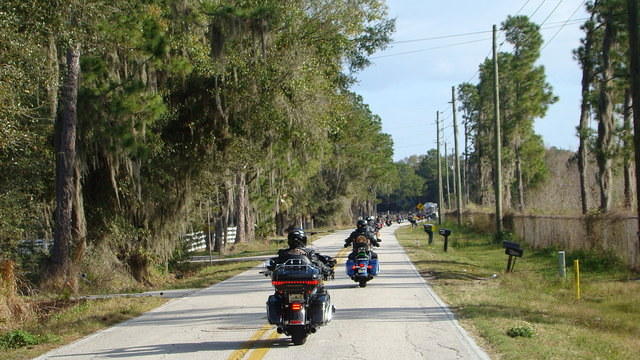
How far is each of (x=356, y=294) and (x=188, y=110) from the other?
32.9 feet

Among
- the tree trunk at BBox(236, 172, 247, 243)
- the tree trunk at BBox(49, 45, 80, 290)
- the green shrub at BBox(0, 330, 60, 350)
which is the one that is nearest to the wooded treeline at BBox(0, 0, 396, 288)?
the tree trunk at BBox(49, 45, 80, 290)

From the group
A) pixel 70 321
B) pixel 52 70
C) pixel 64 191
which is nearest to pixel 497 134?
pixel 64 191

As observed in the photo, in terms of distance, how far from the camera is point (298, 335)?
34.6ft

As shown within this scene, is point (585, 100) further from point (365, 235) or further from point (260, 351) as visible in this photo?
point (260, 351)

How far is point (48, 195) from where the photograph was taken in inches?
887

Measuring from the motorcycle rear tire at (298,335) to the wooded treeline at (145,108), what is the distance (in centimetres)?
746

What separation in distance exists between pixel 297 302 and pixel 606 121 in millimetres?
31926

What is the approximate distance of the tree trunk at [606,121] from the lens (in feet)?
124

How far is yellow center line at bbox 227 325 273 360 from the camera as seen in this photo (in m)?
9.78

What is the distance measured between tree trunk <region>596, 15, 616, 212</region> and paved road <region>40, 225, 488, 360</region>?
76.5 feet

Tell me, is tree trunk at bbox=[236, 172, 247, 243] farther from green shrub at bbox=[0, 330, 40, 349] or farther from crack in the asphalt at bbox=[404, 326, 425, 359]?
crack in the asphalt at bbox=[404, 326, 425, 359]

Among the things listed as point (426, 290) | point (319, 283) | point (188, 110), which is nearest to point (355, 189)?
point (188, 110)

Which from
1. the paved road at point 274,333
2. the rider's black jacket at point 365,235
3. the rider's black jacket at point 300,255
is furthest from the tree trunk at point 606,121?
the rider's black jacket at point 300,255

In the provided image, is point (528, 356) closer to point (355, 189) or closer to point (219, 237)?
point (219, 237)
